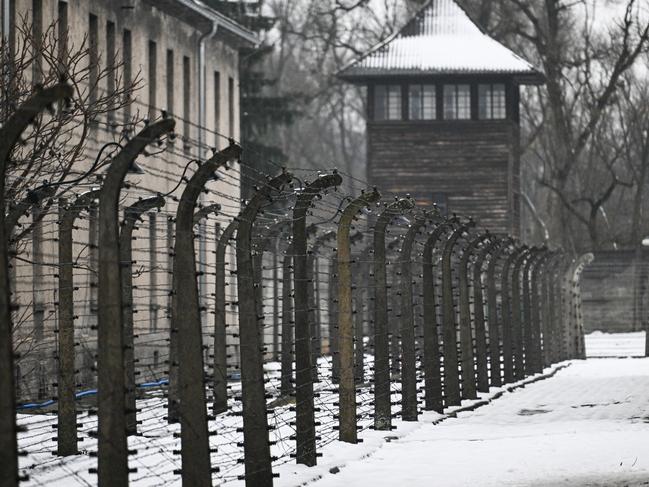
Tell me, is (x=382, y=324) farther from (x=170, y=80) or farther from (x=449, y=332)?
(x=170, y=80)

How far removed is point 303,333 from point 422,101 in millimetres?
38854

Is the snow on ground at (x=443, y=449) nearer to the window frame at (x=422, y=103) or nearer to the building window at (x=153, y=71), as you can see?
the building window at (x=153, y=71)

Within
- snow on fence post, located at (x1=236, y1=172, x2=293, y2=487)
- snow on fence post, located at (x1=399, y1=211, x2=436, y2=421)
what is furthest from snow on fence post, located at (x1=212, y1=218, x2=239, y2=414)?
snow on fence post, located at (x1=236, y1=172, x2=293, y2=487)

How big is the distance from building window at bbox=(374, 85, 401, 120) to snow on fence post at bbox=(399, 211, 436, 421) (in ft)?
110

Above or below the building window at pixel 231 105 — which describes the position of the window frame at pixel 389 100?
above

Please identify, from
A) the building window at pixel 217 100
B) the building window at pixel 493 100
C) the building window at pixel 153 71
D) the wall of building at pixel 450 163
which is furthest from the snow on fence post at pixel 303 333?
the building window at pixel 493 100

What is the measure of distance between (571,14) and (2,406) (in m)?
58.5

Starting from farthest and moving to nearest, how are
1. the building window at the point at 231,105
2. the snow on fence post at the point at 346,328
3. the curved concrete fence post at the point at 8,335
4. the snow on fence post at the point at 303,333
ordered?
the building window at the point at 231,105, the snow on fence post at the point at 346,328, the snow on fence post at the point at 303,333, the curved concrete fence post at the point at 8,335

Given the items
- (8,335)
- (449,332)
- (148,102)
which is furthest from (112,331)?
(148,102)

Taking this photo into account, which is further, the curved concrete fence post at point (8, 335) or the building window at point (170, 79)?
the building window at point (170, 79)

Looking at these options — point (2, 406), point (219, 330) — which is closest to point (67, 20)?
point (219, 330)

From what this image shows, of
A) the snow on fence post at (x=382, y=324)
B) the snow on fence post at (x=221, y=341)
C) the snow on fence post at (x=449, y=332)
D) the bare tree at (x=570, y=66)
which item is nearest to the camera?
the snow on fence post at (x=382, y=324)

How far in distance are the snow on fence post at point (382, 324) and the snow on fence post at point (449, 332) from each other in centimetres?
320

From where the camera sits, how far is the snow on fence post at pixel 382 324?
58.5 feet
